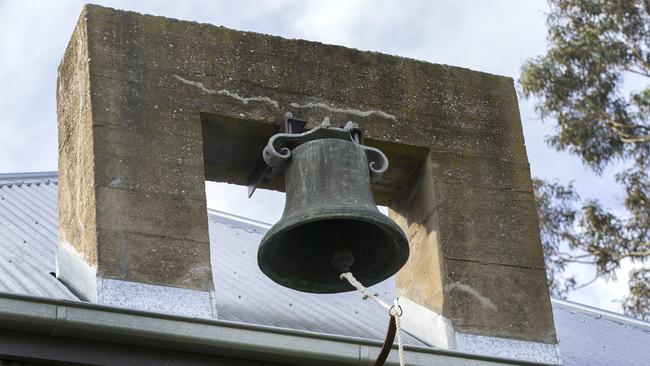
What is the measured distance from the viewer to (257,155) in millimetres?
8523

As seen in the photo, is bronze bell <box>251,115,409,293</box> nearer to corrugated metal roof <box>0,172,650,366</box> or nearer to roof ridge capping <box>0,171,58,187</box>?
corrugated metal roof <box>0,172,650,366</box>

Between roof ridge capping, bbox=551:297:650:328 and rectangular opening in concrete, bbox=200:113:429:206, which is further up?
roof ridge capping, bbox=551:297:650:328

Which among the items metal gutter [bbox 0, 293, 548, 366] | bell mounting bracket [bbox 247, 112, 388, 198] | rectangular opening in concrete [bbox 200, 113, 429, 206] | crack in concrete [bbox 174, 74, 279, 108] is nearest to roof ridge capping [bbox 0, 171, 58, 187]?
rectangular opening in concrete [bbox 200, 113, 429, 206]

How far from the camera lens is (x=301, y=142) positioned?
7777mm

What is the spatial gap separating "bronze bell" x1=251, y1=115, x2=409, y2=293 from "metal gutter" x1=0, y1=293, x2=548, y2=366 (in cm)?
57

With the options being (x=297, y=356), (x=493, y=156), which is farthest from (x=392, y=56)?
(x=297, y=356)

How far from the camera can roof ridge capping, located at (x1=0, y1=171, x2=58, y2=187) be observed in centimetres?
1201

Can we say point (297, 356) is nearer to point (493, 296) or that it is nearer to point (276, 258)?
point (276, 258)

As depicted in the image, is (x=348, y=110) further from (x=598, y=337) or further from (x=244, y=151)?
(x=598, y=337)

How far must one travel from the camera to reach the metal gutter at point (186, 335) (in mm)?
6582

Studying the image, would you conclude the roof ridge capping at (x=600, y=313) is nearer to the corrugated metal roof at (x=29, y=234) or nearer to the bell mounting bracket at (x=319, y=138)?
the corrugated metal roof at (x=29, y=234)

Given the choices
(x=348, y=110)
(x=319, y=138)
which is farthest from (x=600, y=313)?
(x=319, y=138)

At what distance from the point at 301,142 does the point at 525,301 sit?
1509 millimetres

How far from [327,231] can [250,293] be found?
1.62 metres
